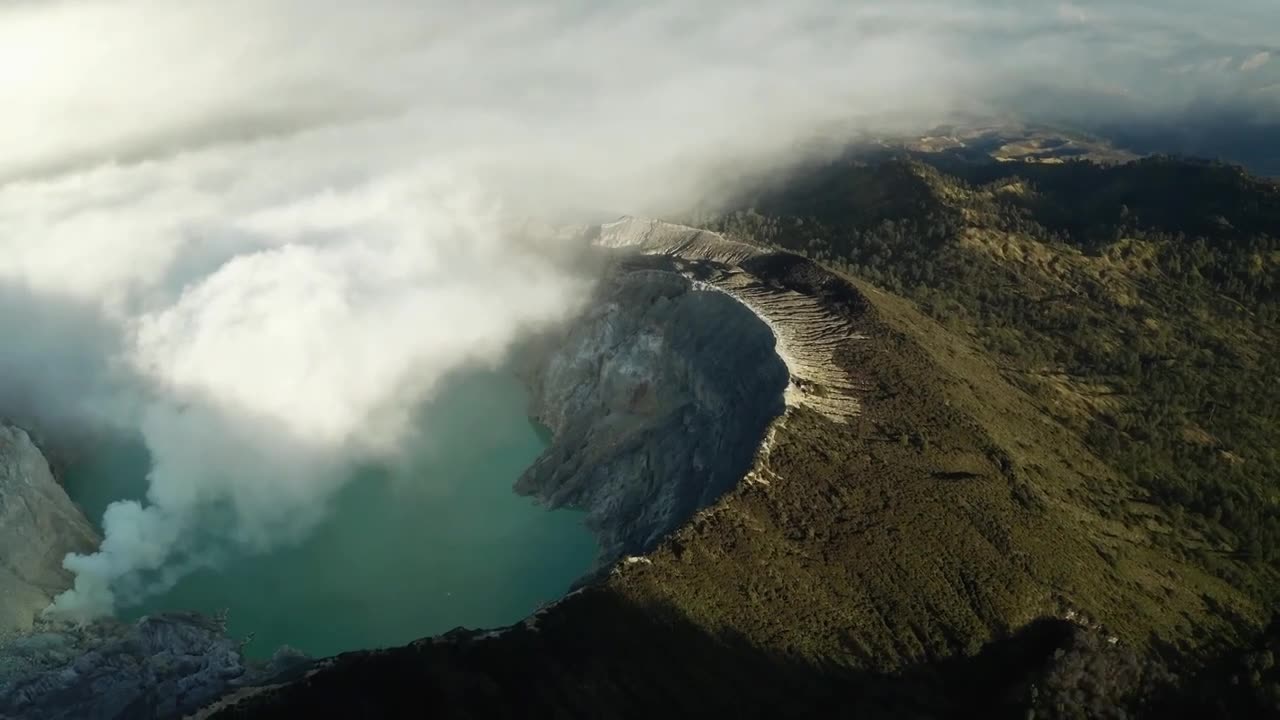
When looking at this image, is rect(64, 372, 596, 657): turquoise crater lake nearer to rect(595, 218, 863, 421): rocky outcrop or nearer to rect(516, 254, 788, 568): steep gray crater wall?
rect(516, 254, 788, 568): steep gray crater wall

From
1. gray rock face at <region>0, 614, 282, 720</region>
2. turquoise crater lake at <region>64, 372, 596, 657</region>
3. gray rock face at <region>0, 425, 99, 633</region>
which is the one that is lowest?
turquoise crater lake at <region>64, 372, 596, 657</region>

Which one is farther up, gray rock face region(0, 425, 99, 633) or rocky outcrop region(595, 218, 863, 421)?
rocky outcrop region(595, 218, 863, 421)

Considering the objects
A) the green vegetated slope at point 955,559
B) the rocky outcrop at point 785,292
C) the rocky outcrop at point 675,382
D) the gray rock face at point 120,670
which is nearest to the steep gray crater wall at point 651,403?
the rocky outcrop at point 675,382

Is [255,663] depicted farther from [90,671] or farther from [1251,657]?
[1251,657]

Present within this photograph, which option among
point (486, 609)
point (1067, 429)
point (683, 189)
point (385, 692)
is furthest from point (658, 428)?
point (683, 189)

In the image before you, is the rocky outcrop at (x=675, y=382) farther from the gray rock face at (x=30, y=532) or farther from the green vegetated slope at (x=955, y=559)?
the gray rock face at (x=30, y=532)

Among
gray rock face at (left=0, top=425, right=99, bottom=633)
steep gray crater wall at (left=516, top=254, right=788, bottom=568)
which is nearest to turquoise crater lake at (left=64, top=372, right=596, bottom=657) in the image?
steep gray crater wall at (left=516, top=254, right=788, bottom=568)

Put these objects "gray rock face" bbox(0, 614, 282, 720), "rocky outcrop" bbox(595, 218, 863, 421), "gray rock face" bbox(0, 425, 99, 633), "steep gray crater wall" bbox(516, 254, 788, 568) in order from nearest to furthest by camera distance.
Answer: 1. "gray rock face" bbox(0, 614, 282, 720)
2. "gray rock face" bbox(0, 425, 99, 633)
3. "rocky outcrop" bbox(595, 218, 863, 421)
4. "steep gray crater wall" bbox(516, 254, 788, 568)
